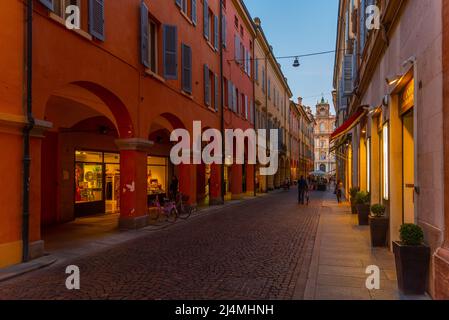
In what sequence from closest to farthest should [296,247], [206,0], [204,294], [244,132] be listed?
[204,294]
[296,247]
[206,0]
[244,132]

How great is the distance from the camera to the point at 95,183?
1650 cm

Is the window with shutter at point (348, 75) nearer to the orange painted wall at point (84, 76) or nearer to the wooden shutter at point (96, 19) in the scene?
the orange painted wall at point (84, 76)

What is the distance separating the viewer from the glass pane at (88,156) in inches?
604

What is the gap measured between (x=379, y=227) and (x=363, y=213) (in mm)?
4044

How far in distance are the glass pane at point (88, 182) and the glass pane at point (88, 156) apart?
204mm

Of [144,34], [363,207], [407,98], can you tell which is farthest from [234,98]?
[407,98]

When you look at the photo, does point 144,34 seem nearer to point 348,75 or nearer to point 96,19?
point 96,19

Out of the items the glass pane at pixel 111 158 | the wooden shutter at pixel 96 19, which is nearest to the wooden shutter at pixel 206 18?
the glass pane at pixel 111 158

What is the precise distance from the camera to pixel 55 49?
862cm

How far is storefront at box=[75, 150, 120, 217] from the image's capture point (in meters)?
15.4

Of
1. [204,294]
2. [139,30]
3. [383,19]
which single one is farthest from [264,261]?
[139,30]

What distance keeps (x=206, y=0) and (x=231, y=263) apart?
1569cm

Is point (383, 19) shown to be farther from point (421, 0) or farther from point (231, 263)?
point (231, 263)

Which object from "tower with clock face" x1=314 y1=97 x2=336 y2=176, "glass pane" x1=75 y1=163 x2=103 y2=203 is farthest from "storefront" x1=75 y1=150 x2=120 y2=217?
"tower with clock face" x1=314 y1=97 x2=336 y2=176
